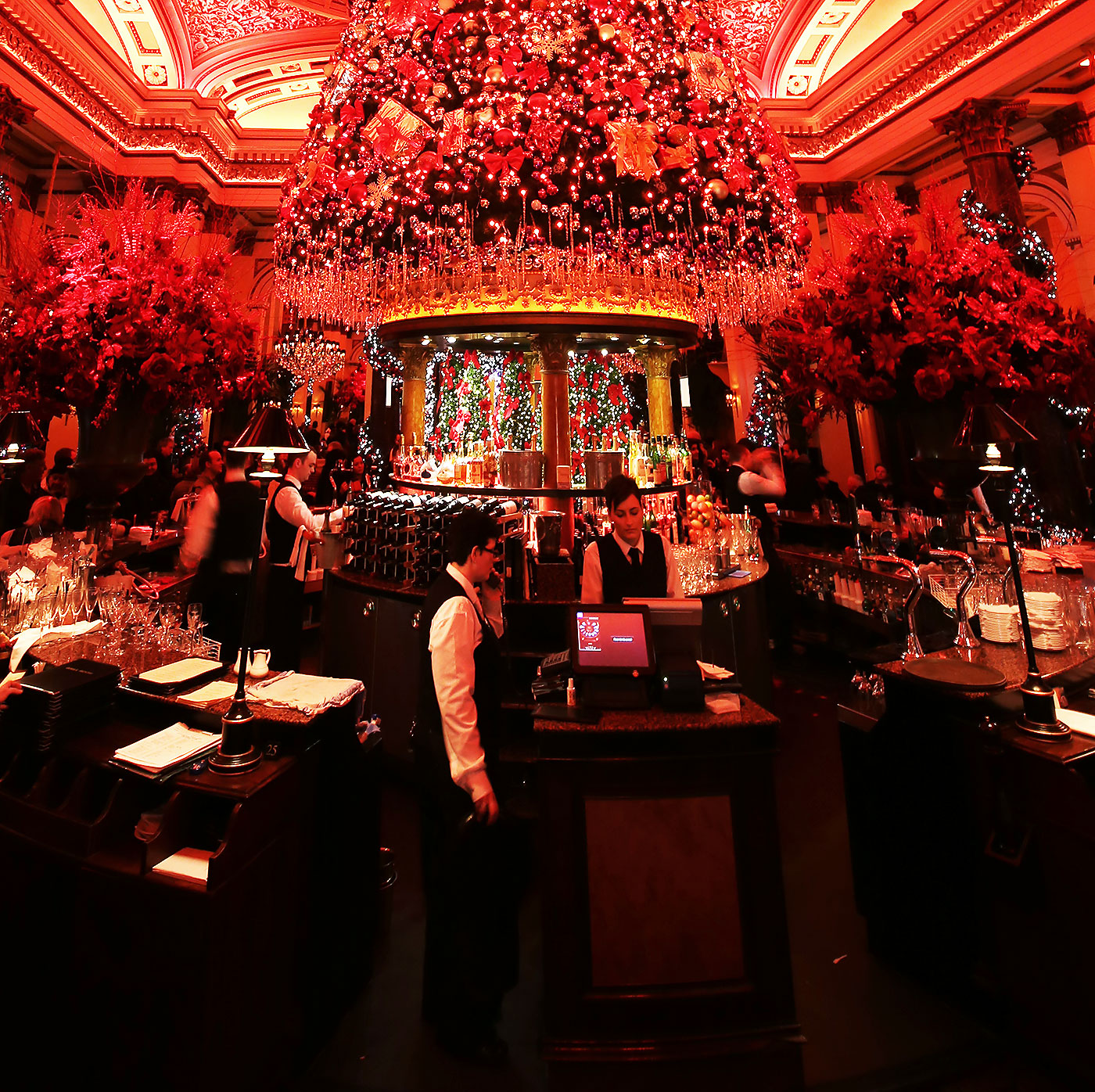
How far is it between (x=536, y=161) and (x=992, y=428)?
322 centimetres

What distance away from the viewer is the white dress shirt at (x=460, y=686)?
1.83m

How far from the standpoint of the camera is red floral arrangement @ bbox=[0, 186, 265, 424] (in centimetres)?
252

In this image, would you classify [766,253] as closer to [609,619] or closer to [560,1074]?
[609,619]

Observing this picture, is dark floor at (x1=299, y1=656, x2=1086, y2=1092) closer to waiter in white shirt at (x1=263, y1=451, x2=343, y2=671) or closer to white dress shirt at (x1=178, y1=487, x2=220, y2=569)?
waiter in white shirt at (x1=263, y1=451, x2=343, y2=671)

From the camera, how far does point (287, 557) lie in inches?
176

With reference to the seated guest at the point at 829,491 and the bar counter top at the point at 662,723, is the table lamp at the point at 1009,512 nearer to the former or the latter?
the bar counter top at the point at 662,723

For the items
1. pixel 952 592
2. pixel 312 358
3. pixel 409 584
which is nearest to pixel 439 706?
pixel 409 584

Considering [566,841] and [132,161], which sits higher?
[132,161]

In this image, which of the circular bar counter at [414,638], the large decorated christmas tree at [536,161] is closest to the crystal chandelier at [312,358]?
the large decorated christmas tree at [536,161]

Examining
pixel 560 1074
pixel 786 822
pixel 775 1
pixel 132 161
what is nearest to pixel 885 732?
pixel 786 822

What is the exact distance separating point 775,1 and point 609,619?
13.6 metres

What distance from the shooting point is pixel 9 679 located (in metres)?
2.06

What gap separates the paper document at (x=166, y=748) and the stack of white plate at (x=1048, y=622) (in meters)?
3.23

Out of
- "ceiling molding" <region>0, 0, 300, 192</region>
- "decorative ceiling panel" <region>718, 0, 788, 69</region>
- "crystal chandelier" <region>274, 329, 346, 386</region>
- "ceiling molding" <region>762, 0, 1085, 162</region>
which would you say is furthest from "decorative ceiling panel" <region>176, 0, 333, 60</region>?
"ceiling molding" <region>762, 0, 1085, 162</region>
